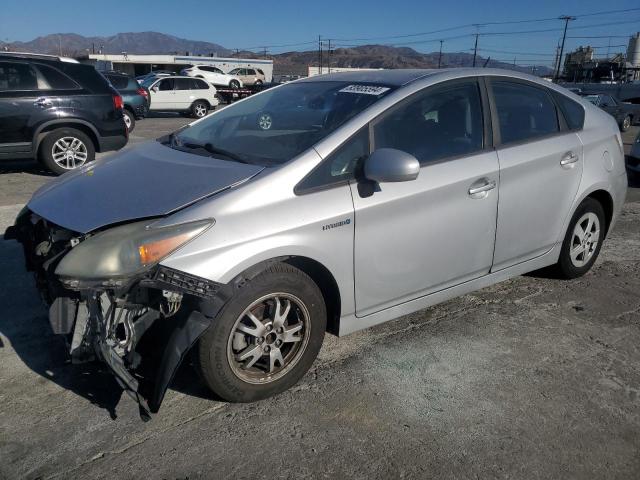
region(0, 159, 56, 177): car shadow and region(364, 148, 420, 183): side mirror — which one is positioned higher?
region(364, 148, 420, 183): side mirror

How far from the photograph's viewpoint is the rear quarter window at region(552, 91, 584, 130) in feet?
13.7

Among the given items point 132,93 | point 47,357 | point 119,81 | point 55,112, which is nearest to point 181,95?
point 119,81

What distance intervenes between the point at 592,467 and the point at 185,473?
1.77 metres

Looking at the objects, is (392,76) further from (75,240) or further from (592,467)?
(592,467)

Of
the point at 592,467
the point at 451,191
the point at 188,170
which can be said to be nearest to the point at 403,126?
the point at 451,191

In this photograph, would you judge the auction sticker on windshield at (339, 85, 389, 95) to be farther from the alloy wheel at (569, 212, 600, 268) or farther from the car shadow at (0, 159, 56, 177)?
the car shadow at (0, 159, 56, 177)

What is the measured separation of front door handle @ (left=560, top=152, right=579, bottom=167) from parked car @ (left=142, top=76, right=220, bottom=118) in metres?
19.4

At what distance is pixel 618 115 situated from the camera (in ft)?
69.2

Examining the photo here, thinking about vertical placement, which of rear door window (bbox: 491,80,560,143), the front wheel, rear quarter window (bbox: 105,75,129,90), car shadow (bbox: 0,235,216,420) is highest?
rear door window (bbox: 491,80,560,143)

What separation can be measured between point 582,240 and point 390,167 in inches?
91.4

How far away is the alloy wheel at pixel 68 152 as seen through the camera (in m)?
8.38

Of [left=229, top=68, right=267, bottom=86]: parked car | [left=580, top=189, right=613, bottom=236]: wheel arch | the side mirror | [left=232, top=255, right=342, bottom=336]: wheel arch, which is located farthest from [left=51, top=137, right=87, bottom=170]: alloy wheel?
[left=229, top=68, right=267, bottom=86]: parked car

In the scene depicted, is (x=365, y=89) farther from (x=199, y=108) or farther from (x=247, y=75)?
(x=247, y=75)

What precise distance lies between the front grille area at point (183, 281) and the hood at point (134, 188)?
31 centimetres
